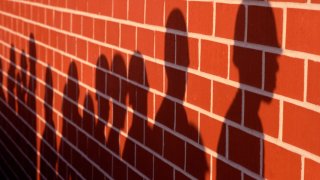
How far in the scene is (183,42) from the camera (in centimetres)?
278

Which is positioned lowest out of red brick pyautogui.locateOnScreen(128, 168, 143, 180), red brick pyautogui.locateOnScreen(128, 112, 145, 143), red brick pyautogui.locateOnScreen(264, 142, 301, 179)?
red brick pyautogui.locateOnScreen(128, 168, 143, 180)

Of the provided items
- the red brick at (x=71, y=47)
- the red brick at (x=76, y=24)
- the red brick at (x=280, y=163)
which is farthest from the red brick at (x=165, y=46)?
the red brick at (x=71, y=47)

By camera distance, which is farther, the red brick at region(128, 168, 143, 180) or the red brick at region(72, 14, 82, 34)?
the red brick at region(72, 14, 82, 34)

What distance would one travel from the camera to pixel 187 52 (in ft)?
9.02

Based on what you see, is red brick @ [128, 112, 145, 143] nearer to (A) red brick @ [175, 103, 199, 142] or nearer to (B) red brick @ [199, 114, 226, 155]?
(A) red brick @ [175, 103, 199, 142]

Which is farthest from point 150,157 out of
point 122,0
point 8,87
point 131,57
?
point 8,87

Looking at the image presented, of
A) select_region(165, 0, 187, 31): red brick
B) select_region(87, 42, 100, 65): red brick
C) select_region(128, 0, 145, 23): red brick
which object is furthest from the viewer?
select_region(87, 42, 100, 65): red brick

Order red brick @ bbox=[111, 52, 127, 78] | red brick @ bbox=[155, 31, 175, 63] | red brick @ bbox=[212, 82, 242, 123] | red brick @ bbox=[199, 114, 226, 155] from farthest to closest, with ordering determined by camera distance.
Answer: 1. red brick @ bbox=[111, 52, 127, 78]
2. red brick @ bbox=[155, 31, 175, 63]
3. red brick @ bbox=[199, 114, 226, 155]
4. red brick @ bbox=[212, 82, 242, 123]

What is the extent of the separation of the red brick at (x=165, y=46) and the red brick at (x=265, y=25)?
61 centimetres

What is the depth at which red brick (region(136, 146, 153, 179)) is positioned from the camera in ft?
10.4

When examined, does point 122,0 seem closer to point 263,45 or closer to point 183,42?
point 183,42

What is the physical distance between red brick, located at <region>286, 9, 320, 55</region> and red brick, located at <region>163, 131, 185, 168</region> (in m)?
0.87

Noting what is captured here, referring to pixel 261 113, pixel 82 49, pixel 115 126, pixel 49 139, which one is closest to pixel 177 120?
pixel 261 113

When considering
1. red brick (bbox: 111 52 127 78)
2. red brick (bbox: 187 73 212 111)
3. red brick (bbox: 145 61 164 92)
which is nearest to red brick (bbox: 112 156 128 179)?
red brick (bbox: 111 52 127 78)
